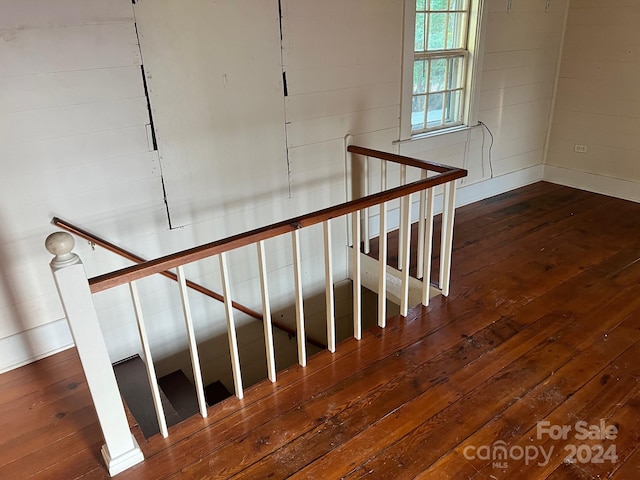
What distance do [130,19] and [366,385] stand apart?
2.22 metres

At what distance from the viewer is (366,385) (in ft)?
7.86

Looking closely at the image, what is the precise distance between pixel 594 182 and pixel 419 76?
2336 mm

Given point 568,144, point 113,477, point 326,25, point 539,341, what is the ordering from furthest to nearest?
point 568,144, point 326,25, point 539,341, point 113,477

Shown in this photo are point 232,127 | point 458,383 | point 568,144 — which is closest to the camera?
point 458,383

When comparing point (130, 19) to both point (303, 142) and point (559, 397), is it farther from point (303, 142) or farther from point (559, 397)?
point (559, 397)

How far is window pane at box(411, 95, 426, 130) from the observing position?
4.05 m

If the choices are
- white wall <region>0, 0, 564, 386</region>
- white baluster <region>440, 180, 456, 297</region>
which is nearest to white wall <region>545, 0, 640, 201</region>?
white wall <region>0, 0, 564, 386</region>

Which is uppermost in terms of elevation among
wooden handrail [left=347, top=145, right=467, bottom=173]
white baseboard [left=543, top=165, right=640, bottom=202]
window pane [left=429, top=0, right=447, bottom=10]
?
window pane [left=429, top=0, right=447, bottom=10]

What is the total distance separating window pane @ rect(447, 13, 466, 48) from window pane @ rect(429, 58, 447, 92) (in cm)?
18

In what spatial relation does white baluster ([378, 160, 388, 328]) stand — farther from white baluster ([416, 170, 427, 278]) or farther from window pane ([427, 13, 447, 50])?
window pane ([427, 13, 447, 50])

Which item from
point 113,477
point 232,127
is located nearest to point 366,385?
point 113,477

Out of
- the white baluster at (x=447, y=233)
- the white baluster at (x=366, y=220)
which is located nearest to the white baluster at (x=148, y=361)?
the white baluster at (x=447, y=233)

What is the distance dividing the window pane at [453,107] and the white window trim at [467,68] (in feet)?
0.20

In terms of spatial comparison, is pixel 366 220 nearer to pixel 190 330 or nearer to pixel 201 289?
pixel 201 289
